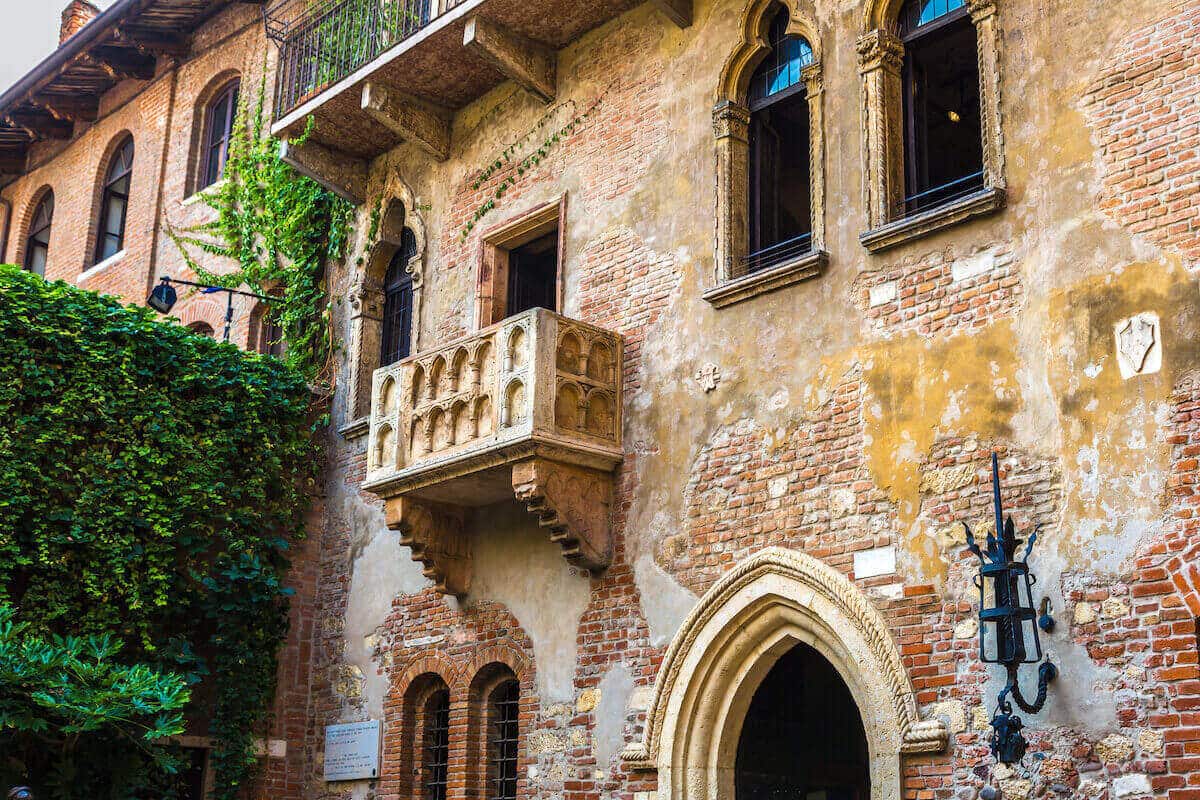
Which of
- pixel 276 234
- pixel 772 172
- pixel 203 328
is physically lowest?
pixel 772 172

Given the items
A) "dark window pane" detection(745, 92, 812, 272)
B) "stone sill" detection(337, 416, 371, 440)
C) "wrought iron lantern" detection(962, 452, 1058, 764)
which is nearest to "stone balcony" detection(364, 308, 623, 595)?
"dark window pane" detection(745, 92, 812, 272)

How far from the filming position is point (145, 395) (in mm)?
12711

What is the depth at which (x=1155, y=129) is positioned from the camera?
27.4 feet

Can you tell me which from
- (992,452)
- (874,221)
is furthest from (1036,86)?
(992,452)

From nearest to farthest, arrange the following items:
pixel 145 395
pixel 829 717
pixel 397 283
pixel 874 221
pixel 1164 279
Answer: pixel 1164 279 → pixel 874 221 → pixel 829 717 → pixel 145 395 → pixel 397 283

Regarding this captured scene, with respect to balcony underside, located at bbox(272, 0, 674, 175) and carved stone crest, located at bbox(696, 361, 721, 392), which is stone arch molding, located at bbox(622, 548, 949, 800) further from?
balcony underside, located at bbox(272, 0, 674, 175)

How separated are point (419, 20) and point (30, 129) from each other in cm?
978

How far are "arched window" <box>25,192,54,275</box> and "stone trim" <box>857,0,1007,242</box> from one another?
47.5 feet

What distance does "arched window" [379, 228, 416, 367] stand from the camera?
13.9 metres

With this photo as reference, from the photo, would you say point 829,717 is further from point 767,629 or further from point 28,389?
point 28,389

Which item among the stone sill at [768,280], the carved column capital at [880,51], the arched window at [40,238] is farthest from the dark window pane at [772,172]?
the arched window at [40,238]

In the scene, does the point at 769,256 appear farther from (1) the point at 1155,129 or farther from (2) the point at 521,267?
(1) the point at 1155,129

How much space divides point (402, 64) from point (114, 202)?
7.92 m

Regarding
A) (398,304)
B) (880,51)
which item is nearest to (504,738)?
(398,304)
